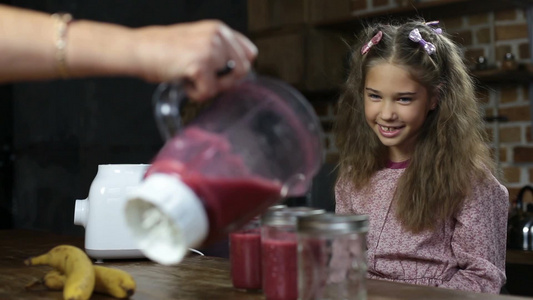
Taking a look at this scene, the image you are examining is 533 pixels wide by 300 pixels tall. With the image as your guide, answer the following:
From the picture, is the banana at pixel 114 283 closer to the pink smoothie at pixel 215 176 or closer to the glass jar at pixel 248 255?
the glass jar at pixel 248 255

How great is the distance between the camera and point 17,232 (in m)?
2.25

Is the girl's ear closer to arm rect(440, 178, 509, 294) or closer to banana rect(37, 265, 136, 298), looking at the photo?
arm rect(440, 178, 509, 294)

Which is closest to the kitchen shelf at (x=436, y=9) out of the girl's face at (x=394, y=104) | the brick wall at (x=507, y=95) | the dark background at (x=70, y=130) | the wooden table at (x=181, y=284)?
the brick wall at (x=507, y=95)

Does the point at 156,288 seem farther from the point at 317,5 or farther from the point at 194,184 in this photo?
the point at 317,5

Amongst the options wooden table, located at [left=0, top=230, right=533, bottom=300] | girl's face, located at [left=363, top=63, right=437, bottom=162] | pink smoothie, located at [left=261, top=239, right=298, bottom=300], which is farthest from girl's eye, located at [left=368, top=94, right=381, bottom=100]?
pink smoothie, located at [left=261, top=239, right=298, bottom=300]

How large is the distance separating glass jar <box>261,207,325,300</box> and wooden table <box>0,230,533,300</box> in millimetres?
83

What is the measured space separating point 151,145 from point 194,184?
1894mm

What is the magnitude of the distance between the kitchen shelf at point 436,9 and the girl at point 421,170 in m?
0.90

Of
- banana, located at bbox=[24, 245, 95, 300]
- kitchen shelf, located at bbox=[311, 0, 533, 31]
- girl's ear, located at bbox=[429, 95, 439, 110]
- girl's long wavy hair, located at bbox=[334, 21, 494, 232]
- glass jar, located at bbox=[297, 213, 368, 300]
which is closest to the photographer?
glass jar, located at bbox=[297, 213, 368, 300]

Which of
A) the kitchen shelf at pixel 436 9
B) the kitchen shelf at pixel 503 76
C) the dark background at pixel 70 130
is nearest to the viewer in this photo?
the dark background at pixel 70 130

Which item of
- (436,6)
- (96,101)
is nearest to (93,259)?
(96,101)

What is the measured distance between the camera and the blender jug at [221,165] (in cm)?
73

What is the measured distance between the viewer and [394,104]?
64.6 inches

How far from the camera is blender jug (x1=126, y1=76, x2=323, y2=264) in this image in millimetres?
725
